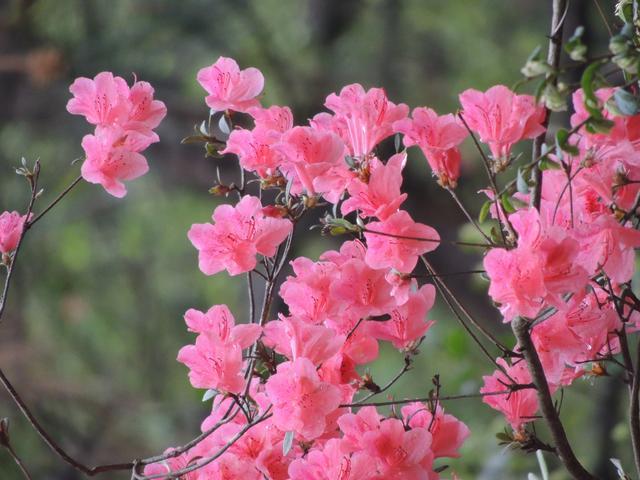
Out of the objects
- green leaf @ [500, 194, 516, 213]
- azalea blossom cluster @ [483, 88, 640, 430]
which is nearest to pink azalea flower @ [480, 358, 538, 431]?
azalea blossom cluster @ [483, 88, 640, 430]

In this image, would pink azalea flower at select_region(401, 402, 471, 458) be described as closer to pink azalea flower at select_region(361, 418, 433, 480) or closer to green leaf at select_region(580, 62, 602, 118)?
pink azalea flower at select_region(361, 418, 433, 480)

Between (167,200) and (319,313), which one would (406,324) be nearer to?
(319,313)

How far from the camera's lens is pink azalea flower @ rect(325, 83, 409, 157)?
0.48 m

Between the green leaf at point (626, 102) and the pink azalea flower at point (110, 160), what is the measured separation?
25 cm

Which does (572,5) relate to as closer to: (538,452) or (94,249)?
(538,452)

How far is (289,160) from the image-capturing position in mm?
465

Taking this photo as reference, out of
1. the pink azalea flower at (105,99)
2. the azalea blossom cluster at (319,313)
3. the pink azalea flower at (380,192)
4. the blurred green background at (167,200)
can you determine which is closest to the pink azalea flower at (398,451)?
the azalea blossom cluster at (319,313)

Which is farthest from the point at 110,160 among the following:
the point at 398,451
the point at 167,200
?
the point at 167,200

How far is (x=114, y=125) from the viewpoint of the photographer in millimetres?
497

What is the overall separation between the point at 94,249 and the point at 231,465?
2.45 meters

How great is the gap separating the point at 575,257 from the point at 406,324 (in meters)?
0.12

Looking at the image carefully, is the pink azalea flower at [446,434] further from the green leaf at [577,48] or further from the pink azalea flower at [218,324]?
the green leaf at [577,48]

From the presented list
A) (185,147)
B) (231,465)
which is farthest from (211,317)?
(185,147)

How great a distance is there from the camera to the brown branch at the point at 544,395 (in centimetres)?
45
